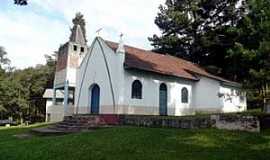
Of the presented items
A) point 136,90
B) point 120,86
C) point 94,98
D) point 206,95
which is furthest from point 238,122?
point 206,95

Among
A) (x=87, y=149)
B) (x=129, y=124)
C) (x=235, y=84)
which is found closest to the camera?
(x=87, y=149)

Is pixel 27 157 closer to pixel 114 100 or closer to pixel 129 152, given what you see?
pixel 129 152

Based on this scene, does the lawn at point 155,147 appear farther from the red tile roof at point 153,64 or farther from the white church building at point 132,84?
the red tile roof at point 153,64

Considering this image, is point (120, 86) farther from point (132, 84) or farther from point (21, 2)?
point (21, 2)

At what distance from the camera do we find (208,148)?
400 inches

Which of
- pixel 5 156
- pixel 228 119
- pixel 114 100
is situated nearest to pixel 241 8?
pixel 114 100

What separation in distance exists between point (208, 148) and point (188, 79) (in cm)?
1495

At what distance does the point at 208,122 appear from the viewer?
1399cm

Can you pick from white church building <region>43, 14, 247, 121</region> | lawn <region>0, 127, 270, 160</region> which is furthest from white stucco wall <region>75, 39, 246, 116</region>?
lawn <region>0, 127, 270, 160</region>

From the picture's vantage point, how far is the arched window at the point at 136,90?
20.9m

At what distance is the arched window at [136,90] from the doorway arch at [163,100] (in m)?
2.13

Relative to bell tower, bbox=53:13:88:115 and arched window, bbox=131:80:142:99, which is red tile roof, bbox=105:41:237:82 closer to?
arched window, bbox=131:80:142:99

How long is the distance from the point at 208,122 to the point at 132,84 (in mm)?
7839

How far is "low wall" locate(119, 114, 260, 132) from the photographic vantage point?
507 inches
